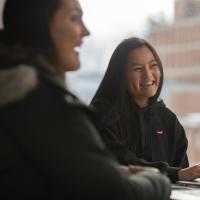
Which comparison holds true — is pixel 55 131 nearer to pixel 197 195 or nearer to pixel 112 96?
pixel 197 195

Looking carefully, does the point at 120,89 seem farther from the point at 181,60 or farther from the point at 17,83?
the point at 181,60

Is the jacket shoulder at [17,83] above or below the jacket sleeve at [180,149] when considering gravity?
above

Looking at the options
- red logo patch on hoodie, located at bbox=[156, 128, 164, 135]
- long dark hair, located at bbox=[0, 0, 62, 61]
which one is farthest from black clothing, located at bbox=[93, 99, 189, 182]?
long dark hair, located at bbox=[0, 0, 62, 61]

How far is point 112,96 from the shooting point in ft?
6.63

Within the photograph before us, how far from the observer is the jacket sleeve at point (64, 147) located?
0.89m

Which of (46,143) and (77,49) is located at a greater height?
(77,49)

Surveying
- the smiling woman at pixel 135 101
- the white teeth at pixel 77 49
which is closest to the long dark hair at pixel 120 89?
the smiling woman at pixel 135 101

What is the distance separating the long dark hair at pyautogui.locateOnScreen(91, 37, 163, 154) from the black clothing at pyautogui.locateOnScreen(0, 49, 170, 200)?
1054 millimetres

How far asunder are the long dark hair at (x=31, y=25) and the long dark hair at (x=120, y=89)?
98 cm

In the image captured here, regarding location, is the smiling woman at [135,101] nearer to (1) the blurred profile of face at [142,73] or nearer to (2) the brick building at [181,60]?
(1) the blurred profile of face at [142,73]

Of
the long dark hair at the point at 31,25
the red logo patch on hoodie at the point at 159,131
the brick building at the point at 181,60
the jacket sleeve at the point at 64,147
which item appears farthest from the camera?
the brick building at the point at 181,60

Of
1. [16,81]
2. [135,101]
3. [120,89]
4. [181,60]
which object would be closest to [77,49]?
[16,81]

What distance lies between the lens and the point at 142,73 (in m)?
2.04

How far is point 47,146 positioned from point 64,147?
3cm
